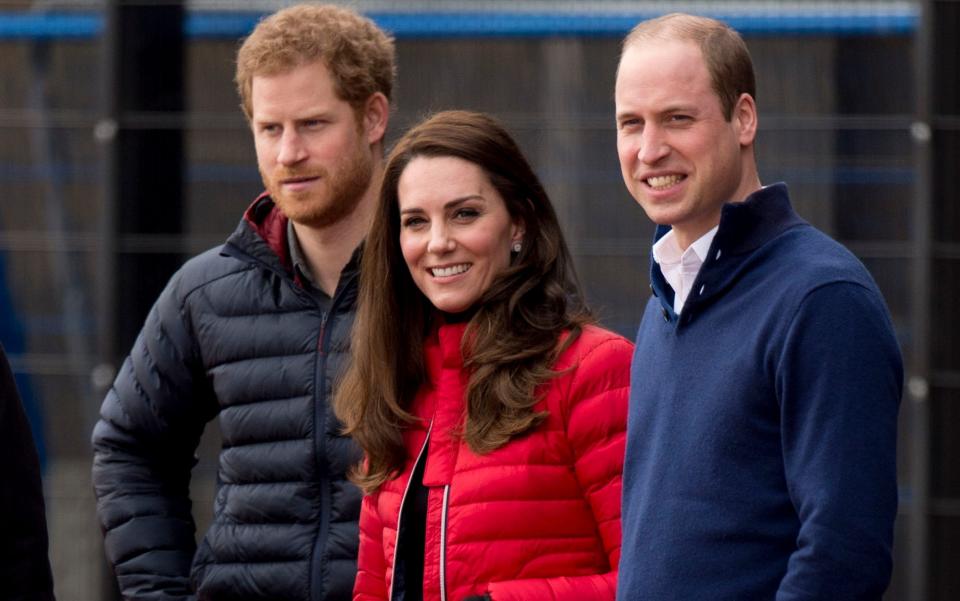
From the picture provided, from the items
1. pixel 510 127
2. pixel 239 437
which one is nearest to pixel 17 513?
pixel 239 437

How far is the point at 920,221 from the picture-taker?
5539 millimetres

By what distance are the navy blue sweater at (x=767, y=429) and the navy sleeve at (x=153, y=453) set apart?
1.33 metres

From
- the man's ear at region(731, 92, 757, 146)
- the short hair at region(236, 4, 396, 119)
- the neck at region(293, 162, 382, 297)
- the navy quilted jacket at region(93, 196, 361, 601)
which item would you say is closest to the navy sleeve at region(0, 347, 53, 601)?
the navy quilted jacket at region(93, 196, 361, 601)

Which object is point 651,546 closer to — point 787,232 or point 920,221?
point 787,232

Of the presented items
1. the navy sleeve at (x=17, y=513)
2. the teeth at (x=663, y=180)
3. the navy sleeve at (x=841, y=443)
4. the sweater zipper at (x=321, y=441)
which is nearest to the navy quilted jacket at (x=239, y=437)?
the sweater zipper at (x=321, y=441)

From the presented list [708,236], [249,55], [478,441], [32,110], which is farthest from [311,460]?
[32,110]

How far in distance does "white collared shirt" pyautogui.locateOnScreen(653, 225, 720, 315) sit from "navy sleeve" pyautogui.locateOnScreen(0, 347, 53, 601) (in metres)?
1.16

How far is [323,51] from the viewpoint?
12.0 feet

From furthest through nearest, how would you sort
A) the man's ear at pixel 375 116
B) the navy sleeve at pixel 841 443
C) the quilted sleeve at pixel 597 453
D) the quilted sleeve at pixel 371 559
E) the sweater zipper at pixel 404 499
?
the man's ear at pixel 375 116, the quilted sleeve at pixel 371 559, the sweater zipper at pixel 404 499, the quilted sleeve at pixel 597 453, the navy sleeve at pixel 841 443

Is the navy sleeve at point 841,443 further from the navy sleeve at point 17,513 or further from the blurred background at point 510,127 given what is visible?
the blurred background at point 510,127

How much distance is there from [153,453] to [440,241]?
3.47 feet

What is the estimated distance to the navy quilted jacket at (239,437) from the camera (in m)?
3.51

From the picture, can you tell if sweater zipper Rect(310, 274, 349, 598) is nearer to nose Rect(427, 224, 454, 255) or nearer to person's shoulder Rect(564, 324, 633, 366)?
nose Rect(427, 224, 454, 255)

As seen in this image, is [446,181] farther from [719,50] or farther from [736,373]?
[736,373]
